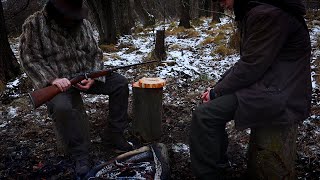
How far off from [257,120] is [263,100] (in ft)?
0.62

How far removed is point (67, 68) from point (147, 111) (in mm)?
1095

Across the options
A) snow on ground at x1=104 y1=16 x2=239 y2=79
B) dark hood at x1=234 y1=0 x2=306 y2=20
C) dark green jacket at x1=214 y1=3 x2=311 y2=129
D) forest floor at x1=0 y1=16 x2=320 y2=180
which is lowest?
forest floor at x1=0 y1=16 x2=320 y2=180

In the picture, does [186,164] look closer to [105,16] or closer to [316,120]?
[316,120]

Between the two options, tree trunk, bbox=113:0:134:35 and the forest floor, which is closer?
the forest floor

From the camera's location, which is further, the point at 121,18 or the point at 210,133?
the point at 121,18

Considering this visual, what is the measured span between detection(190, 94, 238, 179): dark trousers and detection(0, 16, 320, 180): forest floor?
1.67 ft

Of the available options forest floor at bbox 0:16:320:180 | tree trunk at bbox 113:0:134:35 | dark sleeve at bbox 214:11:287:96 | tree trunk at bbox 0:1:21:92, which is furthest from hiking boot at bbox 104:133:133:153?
tree trunk at bbox 113:0:134:35

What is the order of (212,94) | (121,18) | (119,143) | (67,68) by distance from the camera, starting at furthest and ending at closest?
(121,18), (119,143), (67,68), (212,94)

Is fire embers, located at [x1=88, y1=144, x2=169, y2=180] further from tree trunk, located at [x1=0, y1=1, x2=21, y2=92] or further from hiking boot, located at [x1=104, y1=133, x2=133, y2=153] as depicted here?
tree trunk, located at [x1=0, y1=1, x2=21, y2=92]

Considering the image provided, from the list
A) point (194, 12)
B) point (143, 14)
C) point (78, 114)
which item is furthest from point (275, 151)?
point (194, 12)

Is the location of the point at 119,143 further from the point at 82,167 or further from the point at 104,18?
the point at 104,18

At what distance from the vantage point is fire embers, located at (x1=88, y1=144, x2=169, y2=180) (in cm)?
324

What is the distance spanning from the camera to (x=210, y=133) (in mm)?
2889

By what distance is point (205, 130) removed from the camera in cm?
288
